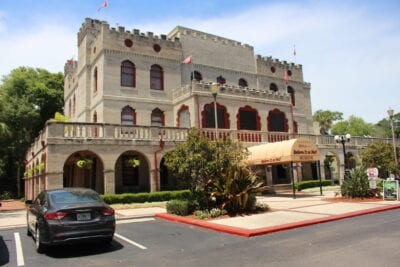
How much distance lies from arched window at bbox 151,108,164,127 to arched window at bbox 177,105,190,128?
1443 mm

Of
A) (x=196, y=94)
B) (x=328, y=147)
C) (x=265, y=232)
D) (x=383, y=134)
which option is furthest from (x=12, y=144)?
(x=383, y=134)

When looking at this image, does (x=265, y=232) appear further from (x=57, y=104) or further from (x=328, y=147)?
(x=57, y=104)

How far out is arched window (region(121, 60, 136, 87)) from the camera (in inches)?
1097

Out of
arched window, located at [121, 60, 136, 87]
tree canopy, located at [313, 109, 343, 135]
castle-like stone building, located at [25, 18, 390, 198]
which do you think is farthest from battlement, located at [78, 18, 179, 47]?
tree canopy, located at [313, 109, 343, 135]

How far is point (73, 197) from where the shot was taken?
975 cm

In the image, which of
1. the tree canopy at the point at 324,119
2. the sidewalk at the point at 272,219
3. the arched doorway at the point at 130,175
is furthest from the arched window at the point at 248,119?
the tree canopy at the point at 324,119

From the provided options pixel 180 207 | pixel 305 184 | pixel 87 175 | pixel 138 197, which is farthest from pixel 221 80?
pixel 180 207

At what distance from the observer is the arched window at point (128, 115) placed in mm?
27469

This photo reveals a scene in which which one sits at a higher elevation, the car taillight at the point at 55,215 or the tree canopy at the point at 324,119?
the tree canopy at the point at 324,119

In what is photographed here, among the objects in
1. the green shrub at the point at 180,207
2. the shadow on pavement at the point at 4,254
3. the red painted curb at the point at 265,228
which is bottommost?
the shadow on pavement at the point at 4,254

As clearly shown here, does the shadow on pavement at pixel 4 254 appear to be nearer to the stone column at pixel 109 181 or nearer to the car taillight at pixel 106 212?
the car taillight at pixel 106 212

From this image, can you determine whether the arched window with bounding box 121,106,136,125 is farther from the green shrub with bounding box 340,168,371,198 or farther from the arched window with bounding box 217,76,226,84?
the green shrub with bounding box 340,168,371,198

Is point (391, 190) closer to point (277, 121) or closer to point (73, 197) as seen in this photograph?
point (277, 121)

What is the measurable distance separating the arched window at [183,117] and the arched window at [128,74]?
4.27m
